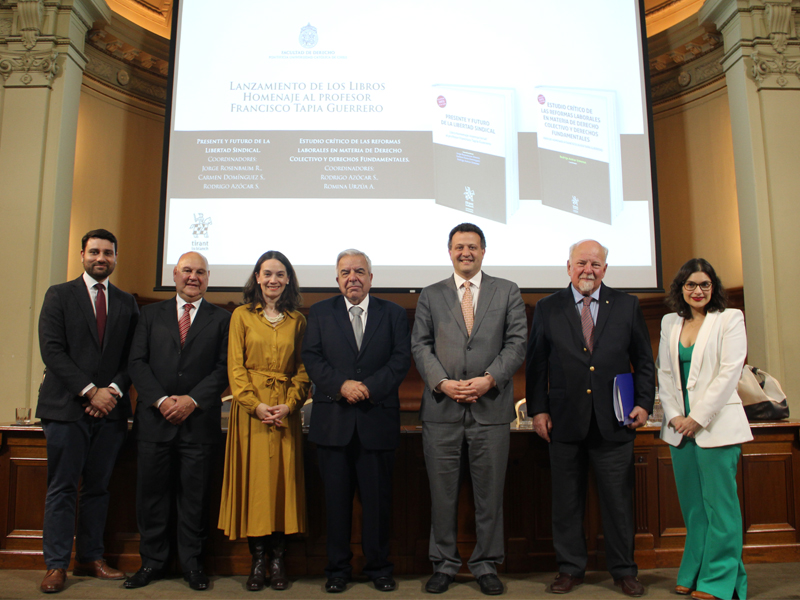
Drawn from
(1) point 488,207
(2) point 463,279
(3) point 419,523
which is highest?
(1) point 488,207

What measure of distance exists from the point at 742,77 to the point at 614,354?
3.23m

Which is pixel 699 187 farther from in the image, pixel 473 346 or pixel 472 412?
pixel 472 412

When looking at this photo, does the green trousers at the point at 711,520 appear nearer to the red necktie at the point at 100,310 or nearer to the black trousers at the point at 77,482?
the black trousers at the point at 77,482

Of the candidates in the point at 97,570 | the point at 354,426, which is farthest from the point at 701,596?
the point at 97,570

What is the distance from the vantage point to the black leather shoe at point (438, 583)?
99.0 inches

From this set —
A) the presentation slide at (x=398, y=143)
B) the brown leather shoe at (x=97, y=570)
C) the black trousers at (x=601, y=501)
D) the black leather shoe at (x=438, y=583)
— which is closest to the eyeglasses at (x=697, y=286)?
the black trousers at (x=601, y=501)

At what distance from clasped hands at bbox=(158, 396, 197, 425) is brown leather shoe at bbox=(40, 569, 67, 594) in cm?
80

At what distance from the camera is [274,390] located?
266 centimetres

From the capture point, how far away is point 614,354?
2.61 m

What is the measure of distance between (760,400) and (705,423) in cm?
97

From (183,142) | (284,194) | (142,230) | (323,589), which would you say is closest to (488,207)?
(284,194)

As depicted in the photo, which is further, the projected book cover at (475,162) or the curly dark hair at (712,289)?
the projected book cover at (475,162)

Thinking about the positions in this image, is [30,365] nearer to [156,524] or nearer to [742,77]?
[156,524]

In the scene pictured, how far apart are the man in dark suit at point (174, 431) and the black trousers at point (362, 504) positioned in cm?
57
